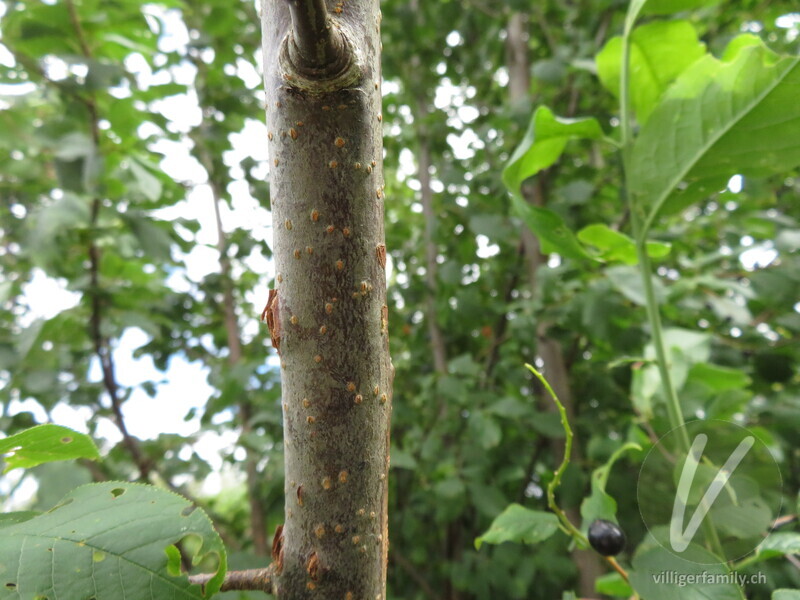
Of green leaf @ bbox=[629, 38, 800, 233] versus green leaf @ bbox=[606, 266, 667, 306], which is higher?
green leaf @ bbox=[629, 38, 800, 233]

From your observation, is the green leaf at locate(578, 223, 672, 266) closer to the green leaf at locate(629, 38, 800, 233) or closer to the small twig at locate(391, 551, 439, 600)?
the green leaf at locate(629, 38, 800, 233)

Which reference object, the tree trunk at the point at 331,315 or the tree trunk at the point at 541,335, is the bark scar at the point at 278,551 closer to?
the tree trunk at the point at 331,315

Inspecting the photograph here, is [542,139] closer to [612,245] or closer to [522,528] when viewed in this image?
[612,245]

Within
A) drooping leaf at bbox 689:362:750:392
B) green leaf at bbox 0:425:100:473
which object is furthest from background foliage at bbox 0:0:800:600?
green leaf at bbox 0:425:100:473

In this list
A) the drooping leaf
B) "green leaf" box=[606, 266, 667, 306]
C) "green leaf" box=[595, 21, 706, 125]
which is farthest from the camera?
"green leaf" box=[606, 266, 667, 306]

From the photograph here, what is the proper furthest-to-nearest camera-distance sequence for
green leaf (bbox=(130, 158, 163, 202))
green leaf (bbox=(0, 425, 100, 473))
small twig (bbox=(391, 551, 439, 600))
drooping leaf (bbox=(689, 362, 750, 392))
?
small twig (bbox=(391, 551, 439, 600))
green leaf (bbox=(130, 158, 163, 202))
drooping leaf (bbox=(689, 362, 750, 392))
green leaf (bbox=(0, 425, 100, 473))

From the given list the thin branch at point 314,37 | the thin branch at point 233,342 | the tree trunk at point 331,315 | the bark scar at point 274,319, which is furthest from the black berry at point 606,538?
the thin branch at point 233,342

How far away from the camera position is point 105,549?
33 centimetres

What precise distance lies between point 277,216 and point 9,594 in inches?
10.4

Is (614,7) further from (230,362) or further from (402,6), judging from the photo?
A: (230,362)

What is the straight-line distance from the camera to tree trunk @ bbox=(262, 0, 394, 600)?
14.6 inches

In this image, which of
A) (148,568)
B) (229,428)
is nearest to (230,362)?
(229,428)

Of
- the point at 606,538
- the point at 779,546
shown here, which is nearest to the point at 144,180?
the point at 606,538

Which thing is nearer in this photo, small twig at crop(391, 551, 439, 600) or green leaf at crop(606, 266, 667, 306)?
green leaf at crop(606, 266, 667, 306)
